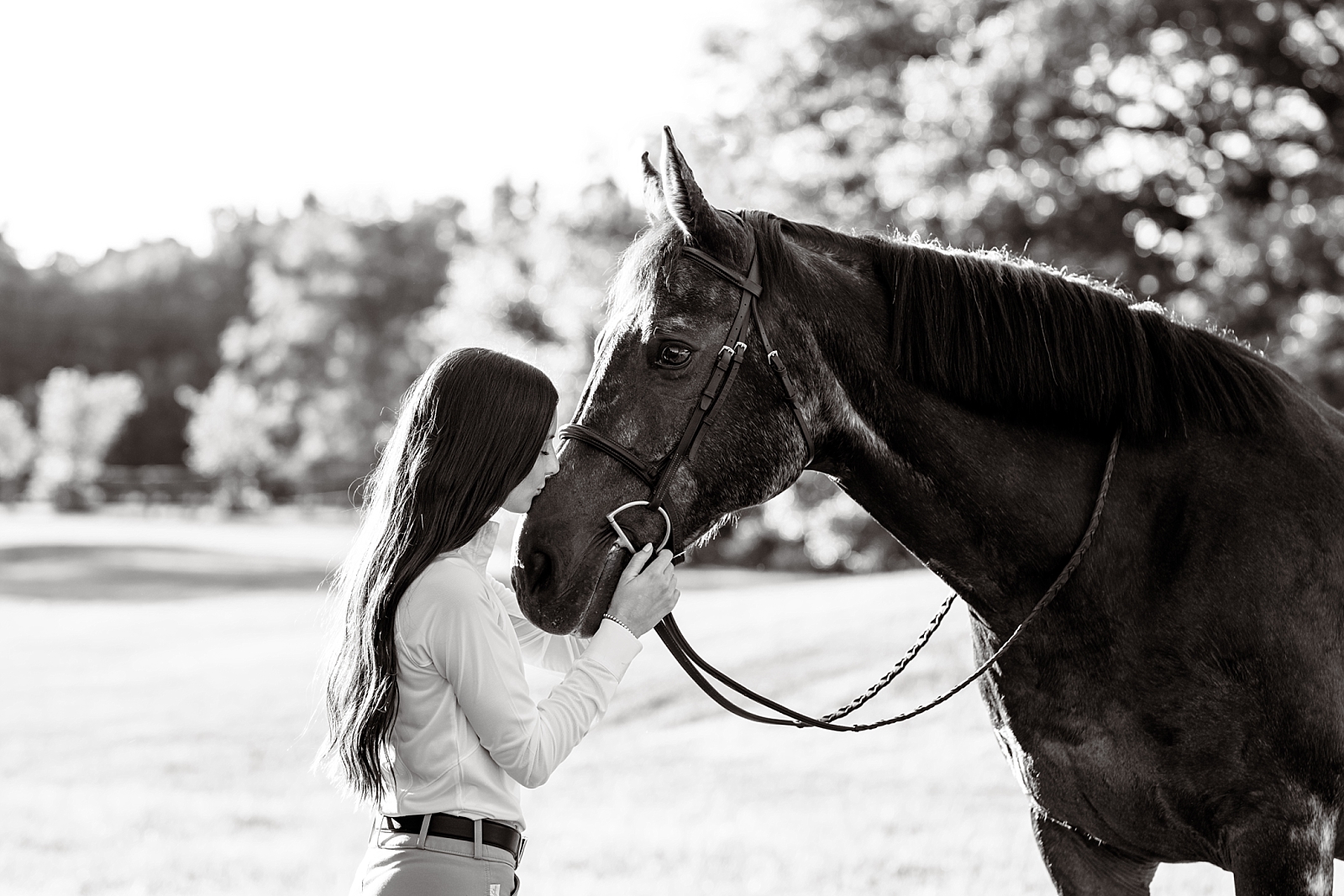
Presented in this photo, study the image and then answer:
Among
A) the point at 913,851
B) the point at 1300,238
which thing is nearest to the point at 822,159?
the point at 1300,238

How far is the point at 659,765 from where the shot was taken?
1005 cm

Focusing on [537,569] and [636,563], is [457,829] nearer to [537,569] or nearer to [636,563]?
[537,569]

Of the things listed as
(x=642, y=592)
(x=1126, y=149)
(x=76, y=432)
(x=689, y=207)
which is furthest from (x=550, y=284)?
(x=76, y=432)

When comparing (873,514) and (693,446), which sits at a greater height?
(693,446)

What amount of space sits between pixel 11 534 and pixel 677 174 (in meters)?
42.0

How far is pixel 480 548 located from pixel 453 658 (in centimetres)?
29

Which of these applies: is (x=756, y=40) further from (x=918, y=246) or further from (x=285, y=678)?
(x=918, y=246)

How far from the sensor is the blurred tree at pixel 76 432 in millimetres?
53562

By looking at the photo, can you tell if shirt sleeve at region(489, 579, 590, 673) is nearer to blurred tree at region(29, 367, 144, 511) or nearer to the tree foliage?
blurred tree at region(29, 367, 144, 511)

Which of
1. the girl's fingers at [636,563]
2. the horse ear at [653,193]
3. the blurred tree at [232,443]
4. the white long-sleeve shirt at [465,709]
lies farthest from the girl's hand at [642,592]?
the blurred tree at [232,443]

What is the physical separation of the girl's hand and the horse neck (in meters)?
0.54

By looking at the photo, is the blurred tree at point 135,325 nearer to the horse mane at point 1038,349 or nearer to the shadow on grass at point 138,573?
the shadow on grass at point 138,573

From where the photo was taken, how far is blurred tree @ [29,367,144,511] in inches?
2109

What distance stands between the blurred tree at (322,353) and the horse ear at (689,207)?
55394 millimetres
